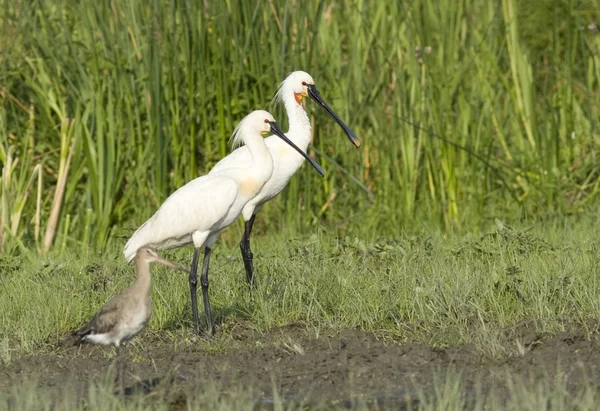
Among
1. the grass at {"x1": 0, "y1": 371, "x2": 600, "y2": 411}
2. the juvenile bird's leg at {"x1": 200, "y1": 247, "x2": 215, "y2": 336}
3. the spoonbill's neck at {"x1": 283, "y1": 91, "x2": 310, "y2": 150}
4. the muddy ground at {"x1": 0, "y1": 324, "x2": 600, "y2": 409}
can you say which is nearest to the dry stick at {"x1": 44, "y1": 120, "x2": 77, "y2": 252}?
the spoonbill's neck at {"x1": 283, "y1": 91, "x2": 310, "y2": 150}

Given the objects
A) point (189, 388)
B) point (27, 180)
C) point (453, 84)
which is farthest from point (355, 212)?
point (189, 388)

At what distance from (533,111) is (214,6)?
9.27 ft

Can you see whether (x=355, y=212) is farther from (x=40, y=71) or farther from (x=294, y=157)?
(x=40, y=71)

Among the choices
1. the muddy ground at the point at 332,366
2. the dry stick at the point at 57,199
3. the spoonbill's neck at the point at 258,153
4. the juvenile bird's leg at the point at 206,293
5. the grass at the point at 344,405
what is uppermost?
the spoonbill's neck at the point at 258,153

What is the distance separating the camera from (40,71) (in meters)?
9.01

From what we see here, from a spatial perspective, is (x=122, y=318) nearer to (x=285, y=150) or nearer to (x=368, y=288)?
(x=368, y=288)

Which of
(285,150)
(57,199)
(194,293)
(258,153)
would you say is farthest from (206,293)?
(57,199)

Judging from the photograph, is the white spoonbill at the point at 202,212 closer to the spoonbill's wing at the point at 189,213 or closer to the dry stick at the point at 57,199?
the spoonbill's wing at the point at 189,213

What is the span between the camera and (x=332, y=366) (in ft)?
16.9

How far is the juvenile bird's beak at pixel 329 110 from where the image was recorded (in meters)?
8.45

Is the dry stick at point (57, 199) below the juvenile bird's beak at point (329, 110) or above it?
below

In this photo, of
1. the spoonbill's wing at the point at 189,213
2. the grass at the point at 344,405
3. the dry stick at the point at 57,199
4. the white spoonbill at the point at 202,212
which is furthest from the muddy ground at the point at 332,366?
the dry stick at the point at 57,199

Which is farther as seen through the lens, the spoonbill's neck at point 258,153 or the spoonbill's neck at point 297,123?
the spoonbill's neck at point 297,123

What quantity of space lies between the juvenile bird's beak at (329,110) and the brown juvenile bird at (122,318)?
344cm
